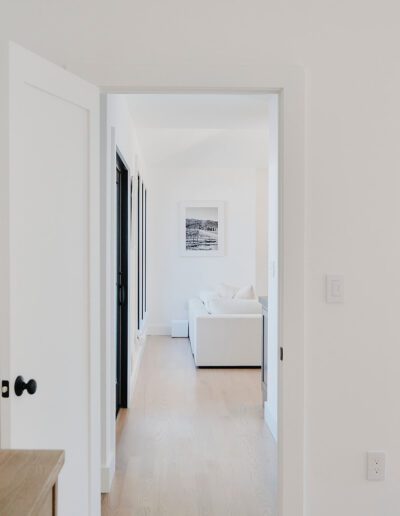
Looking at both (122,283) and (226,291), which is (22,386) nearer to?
(122,283)

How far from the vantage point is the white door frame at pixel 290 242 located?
2.43m

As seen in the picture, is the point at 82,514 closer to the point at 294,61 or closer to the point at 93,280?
the point at 93,280

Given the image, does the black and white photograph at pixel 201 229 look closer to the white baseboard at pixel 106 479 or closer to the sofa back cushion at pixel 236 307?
the sofa back cushion at pixel 236 307

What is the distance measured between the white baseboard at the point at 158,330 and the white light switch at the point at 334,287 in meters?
6.66

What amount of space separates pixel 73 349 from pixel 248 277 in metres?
6.90

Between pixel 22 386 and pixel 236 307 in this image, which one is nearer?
pixel 22 386

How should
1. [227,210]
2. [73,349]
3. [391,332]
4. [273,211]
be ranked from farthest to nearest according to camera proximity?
[227,210]
[273,211]
[391,332]
[73,349]

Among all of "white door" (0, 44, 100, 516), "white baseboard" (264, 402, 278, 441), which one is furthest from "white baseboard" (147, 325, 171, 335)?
"white door" (0, 44, 100, 516)

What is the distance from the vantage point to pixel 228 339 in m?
6.45

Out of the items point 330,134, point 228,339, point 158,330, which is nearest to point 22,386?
point 330,134

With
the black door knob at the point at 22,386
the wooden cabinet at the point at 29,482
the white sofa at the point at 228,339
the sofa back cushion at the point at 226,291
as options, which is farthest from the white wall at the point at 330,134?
the sofa back cushion at the point at 226,291

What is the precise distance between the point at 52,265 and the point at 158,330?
273 inches

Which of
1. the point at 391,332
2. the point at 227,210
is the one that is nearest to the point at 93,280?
the point at 391,332

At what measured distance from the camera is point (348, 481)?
2508 mm
